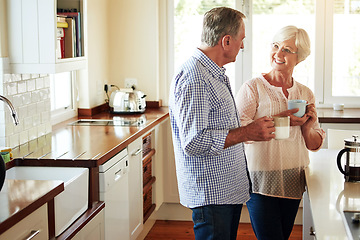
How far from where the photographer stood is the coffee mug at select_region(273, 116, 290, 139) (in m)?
2.38

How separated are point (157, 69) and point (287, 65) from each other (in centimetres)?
208

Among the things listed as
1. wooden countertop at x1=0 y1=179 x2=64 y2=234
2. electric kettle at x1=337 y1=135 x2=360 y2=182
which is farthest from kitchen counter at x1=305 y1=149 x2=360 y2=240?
wooden countertop at x1=0 y1=179 x2=64 y2=234

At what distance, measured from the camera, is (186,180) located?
2.35 m

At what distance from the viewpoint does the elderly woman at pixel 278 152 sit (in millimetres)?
2697

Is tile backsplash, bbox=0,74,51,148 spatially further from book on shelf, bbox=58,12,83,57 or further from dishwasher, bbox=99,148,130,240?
dishwasher, bbox=99,148,130,240

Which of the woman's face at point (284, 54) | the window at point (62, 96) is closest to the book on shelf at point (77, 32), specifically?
the window at point (62, 96)

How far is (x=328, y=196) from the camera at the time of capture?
226cm

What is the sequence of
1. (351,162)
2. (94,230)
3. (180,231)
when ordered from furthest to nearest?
1. (180,231)
2. (94,230)
3. (351,162)

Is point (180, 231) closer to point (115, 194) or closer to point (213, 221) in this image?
point (115, 194)

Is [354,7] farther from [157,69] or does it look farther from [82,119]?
[82,119]

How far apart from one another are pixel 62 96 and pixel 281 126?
7.17ft

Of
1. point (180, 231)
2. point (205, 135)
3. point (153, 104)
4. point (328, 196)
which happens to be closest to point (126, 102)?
point (153, 104)

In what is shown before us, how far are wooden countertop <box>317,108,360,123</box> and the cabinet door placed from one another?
1.48 metres

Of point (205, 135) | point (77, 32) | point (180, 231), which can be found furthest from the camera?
point (180, 231)
